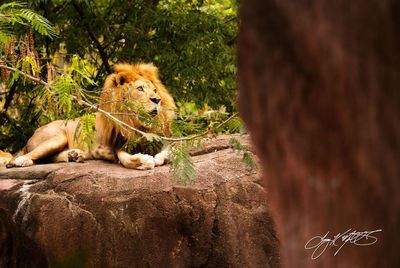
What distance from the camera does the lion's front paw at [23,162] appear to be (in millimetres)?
4648

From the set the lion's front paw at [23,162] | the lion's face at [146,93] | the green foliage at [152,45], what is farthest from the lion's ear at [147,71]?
the lion's front paw at [23,162]

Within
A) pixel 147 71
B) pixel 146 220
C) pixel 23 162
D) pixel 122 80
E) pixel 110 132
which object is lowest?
pixel 146 220

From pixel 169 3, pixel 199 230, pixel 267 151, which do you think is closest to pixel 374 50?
pixel 267 151

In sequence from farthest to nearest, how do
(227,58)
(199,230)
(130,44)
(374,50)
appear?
(130,44) → (227,58) → (199,230) → (374,50)

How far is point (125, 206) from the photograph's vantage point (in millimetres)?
3473

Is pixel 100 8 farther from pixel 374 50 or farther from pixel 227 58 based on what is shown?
pixel 374 50

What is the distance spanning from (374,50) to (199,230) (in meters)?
2.80

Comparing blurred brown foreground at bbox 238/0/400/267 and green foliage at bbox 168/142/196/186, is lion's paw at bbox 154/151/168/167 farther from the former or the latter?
blurred brown foreground at bbox 238/0/400/267

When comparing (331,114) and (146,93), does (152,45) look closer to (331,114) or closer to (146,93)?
(146,93)

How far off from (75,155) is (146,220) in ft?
5.73

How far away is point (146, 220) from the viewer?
340 centimetres

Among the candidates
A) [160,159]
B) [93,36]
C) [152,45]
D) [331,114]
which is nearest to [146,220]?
[160,159]

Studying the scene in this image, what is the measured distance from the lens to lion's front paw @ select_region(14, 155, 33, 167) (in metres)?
4.65
